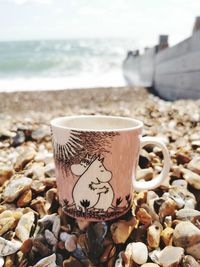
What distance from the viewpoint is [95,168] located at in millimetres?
714

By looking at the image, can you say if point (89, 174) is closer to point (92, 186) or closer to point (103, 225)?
point (92, 186)

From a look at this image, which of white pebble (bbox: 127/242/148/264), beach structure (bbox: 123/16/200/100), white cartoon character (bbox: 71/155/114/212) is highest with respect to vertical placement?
beach structure (bbox: 123/16/200/100)

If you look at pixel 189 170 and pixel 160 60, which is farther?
pixel 160 60

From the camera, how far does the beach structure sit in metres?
3.76

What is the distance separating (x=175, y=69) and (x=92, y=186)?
15.0 feet

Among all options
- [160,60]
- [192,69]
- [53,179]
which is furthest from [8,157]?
[160,60]

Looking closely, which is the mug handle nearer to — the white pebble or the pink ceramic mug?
the pink ceramic mug

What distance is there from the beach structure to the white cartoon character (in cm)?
313

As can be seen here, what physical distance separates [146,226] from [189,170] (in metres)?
0.36

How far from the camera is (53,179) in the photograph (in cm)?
99

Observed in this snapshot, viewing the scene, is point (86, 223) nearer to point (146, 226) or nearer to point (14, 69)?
point (146, 226)

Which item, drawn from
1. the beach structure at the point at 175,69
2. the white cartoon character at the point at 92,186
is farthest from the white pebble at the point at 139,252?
the beach structure at the point at 175,69

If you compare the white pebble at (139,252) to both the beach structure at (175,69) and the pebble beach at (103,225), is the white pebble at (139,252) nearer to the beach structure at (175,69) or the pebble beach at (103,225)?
the pebble beach at (103,225)

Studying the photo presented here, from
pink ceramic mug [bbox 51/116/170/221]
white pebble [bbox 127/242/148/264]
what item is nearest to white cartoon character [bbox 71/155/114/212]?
pink ceramic mug [bbox 51/116/170/221]
